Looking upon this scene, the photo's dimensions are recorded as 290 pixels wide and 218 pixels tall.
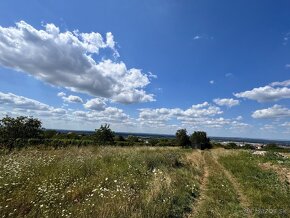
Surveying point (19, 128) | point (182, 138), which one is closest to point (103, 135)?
point (19, 128)

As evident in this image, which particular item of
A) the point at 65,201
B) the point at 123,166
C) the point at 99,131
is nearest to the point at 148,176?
the point at 123,166

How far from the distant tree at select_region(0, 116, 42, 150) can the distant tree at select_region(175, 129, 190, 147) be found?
44.8m

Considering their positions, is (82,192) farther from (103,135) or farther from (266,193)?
(103,135)

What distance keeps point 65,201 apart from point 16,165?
10.3 feet

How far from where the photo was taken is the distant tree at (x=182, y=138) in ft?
241

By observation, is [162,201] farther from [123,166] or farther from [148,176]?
[123,166]

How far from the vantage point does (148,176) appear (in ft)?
37.7

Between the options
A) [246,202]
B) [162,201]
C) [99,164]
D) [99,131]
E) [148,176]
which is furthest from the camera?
[99,131]

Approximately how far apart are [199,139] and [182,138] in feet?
16.6

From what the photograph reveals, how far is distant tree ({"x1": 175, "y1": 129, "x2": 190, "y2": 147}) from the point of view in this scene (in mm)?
73375

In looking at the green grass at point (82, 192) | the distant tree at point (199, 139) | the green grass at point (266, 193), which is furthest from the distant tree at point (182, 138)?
the green grass at point (82, 192)

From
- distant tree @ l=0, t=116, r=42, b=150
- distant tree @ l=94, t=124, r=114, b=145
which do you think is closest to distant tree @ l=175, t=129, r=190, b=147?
distant tree @ l=94, t=124, r=114, b=145

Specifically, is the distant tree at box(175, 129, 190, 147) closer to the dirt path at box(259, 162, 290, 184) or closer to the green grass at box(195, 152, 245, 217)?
the dirt path at box(259, 162, 290, 184)

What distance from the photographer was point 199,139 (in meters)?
70.8
